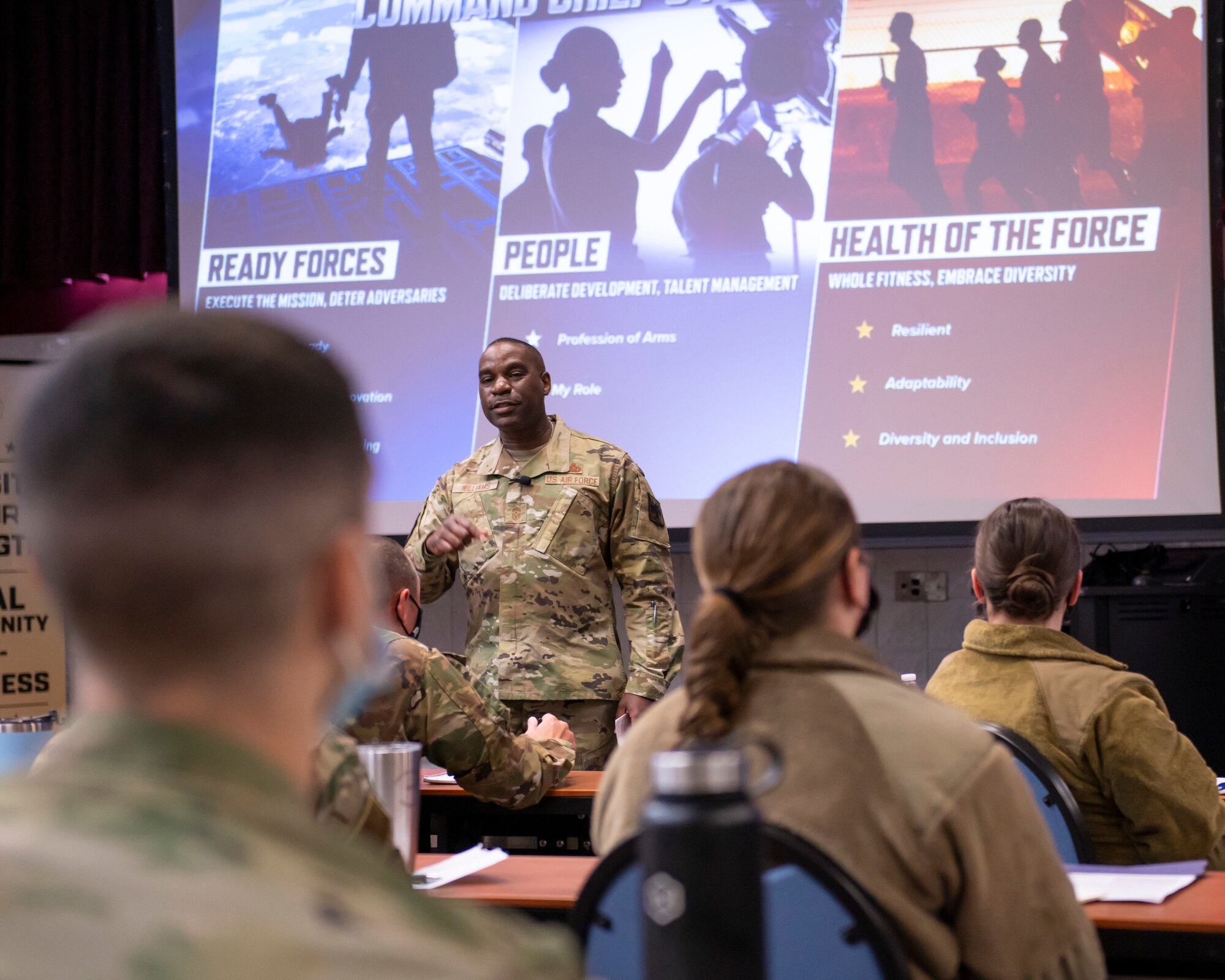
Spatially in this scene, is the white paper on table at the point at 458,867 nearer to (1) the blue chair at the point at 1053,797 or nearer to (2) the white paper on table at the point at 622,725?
(1) the blue chair at the point at 1053,797

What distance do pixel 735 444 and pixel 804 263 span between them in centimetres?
66

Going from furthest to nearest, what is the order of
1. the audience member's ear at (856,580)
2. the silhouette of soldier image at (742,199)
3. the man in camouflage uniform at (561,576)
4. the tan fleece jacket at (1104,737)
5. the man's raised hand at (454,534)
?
the silhouette of soldier image at (742,199) → the man in camouflage uniform at (561,576) → the man's raised hand at (454,534) → the tan fleece jacket at (1104,737) → the audience member's ear at (856,580)

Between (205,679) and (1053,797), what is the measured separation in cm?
151

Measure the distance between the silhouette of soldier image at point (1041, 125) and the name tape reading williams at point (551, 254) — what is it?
1.44 metres

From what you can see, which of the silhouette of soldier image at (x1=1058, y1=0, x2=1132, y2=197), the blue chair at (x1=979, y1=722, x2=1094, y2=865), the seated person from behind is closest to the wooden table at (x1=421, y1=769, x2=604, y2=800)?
the seated person from behind

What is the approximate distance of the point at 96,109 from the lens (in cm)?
536

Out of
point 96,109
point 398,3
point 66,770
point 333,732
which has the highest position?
point 398,3

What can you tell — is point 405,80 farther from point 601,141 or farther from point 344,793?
point 344,793

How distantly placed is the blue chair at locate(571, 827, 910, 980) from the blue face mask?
0.38 m

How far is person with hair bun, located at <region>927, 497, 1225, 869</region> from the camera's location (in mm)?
1896

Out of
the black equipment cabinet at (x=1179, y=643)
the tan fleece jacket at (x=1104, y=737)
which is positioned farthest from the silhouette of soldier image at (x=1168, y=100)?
the tan fleece jacket at (x=1104, y=737)

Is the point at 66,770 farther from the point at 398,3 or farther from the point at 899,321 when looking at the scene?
the point at 398,3

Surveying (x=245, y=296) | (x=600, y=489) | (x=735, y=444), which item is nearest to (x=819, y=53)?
(x=735, y=444)

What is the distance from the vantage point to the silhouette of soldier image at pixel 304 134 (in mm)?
4945
